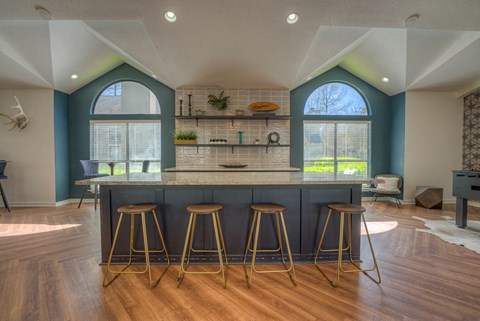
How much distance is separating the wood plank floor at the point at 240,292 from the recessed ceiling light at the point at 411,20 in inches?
107

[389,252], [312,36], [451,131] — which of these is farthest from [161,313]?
[451,131]

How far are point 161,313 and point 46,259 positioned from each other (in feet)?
5.69

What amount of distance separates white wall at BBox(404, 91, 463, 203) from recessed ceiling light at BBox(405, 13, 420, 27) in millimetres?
2765

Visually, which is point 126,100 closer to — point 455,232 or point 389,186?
point 389,186

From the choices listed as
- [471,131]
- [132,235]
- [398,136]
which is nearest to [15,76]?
[132,235]

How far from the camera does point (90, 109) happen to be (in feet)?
17.5

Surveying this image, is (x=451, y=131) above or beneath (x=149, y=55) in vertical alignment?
beneath

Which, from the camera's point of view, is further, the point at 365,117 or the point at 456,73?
the point at 365,117

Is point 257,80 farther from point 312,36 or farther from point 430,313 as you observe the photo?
point 430,313

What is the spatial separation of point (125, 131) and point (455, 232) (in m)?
6.34

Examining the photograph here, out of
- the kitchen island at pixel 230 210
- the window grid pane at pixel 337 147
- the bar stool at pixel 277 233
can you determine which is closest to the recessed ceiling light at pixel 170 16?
the kitchen island at pixel 230 210

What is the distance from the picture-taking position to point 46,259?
2.51m

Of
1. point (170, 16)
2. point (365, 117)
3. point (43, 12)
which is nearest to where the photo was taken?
point (43, 12)

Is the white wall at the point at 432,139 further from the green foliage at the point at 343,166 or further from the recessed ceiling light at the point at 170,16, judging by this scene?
the recessed ceiling light at the point at 170,16
